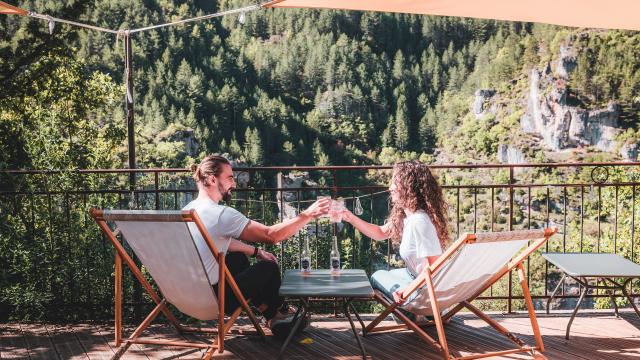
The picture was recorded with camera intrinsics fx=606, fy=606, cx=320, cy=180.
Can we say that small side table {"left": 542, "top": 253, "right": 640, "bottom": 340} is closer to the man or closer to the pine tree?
the man

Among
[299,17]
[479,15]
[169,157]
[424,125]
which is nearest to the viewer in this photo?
[479,15]

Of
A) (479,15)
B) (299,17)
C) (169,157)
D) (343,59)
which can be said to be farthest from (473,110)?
(479,15)

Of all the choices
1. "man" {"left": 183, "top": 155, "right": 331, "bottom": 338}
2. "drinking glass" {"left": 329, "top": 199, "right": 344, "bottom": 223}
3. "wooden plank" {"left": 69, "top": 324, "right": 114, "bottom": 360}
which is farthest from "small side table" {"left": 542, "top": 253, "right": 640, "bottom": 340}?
"wooden plank" {"left": 69, "top": 324, "right": 114, "bottom": 360}

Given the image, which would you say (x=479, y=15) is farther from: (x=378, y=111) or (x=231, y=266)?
Answer: (x=378, y=111)

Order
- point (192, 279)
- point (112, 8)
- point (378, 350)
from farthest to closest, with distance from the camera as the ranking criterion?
point (112, 8)
point (378, 350)
point (192, 279)

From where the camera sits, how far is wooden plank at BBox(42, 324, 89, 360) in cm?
343

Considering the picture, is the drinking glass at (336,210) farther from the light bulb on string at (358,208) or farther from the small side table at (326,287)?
the small side table at (326,287)

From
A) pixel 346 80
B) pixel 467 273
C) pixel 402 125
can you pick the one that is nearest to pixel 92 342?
pixel 467 273

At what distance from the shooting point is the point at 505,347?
11.6 feet

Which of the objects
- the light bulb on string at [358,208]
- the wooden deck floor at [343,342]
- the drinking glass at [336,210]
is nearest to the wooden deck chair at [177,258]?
the wooden deck floor at [343,342]

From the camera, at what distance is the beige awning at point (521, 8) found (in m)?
3.92

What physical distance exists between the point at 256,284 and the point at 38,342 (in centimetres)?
149

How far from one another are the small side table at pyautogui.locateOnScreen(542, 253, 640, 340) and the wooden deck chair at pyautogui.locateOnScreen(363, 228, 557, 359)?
1.84 feet

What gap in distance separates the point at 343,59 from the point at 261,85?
1013 centimetres
